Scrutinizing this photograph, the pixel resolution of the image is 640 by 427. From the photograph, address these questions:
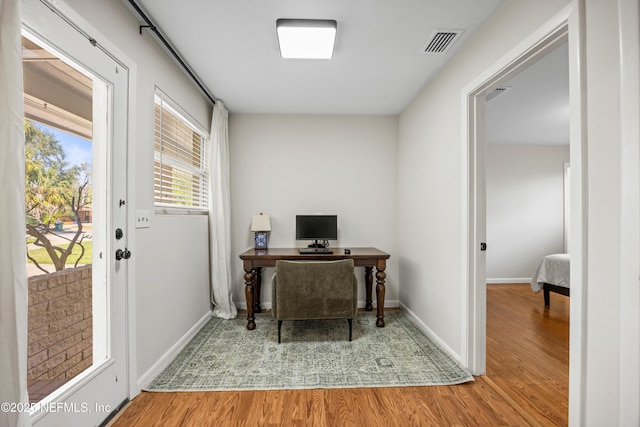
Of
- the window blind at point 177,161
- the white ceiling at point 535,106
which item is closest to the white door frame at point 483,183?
the white ceiling at point 535,106

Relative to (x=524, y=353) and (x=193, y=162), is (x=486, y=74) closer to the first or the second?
(x=524, y=353)

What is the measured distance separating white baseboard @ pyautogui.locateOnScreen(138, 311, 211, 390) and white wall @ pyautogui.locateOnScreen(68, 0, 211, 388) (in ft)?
0.11

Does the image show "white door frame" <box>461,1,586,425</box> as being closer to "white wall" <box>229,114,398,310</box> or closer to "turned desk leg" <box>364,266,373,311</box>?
"turned desk leg" <box>364,266,373,311</box>

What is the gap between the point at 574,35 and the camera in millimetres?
1202

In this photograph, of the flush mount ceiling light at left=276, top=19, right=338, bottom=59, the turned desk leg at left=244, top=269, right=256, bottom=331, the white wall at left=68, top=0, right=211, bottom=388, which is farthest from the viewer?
the turned desk leg at left=244, top=269, right=256, bottom=331

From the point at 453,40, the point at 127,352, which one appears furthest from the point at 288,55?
the point at 127,352

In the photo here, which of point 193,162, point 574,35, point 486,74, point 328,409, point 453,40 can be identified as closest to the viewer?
point 574,35

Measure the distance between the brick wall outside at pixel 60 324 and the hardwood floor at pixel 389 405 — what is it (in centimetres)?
50

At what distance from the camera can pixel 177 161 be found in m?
2.47

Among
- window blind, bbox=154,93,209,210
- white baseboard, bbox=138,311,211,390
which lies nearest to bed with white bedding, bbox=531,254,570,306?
white baseboard, bbox=138,311,211,390

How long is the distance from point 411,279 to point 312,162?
1.83 metres

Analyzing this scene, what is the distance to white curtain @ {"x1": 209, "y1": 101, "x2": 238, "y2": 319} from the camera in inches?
118

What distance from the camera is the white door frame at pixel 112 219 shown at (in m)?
1.17

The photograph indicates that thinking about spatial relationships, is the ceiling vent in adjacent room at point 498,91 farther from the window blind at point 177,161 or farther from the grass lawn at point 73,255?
the grass lawn at point 73,255
